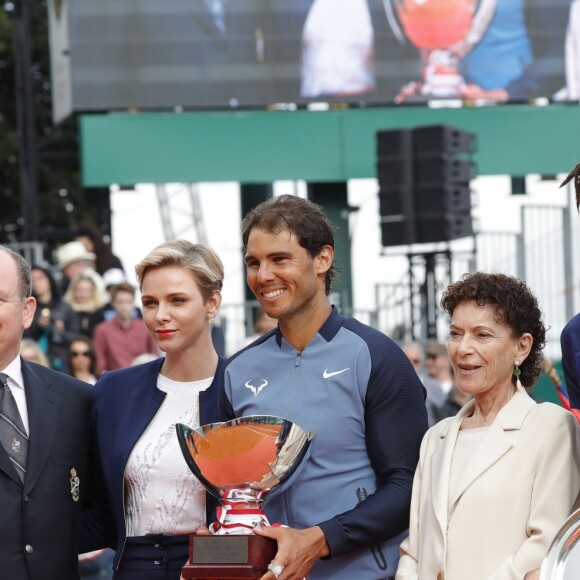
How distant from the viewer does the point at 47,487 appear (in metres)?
4.68

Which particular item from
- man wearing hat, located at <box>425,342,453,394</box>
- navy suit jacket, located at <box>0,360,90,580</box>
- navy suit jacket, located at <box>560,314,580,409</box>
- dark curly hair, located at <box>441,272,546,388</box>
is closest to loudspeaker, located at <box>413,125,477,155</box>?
man wearing hat, located at <box>425,342,453,394</box>

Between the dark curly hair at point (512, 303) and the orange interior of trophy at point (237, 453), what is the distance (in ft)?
2.36

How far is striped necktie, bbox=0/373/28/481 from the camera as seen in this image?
183 inches

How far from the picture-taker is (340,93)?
18703mm

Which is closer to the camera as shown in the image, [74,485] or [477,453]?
[477,453]

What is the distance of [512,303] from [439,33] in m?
14.9

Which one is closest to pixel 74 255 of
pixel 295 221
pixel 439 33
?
pixel 439 33

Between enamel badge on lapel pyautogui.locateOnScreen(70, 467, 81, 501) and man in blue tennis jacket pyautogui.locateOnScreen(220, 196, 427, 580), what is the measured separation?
0.62 metres

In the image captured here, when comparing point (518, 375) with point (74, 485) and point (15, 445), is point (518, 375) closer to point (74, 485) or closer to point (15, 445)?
point (74, 485)

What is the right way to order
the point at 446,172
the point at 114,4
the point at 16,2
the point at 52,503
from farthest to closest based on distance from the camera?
1. the point at 16,2
2. the point at 114,4
3. the point at 446,172
4. the point at 52,503

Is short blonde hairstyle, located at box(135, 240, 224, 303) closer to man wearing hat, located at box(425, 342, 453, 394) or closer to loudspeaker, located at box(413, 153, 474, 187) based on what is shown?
man wearing hat, located at box(425, 342, 453, 394)

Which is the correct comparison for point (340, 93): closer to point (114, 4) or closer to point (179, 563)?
point (114, 4)

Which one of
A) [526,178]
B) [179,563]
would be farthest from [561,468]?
[526,178]

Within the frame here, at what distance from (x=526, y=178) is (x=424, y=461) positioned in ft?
54.9
